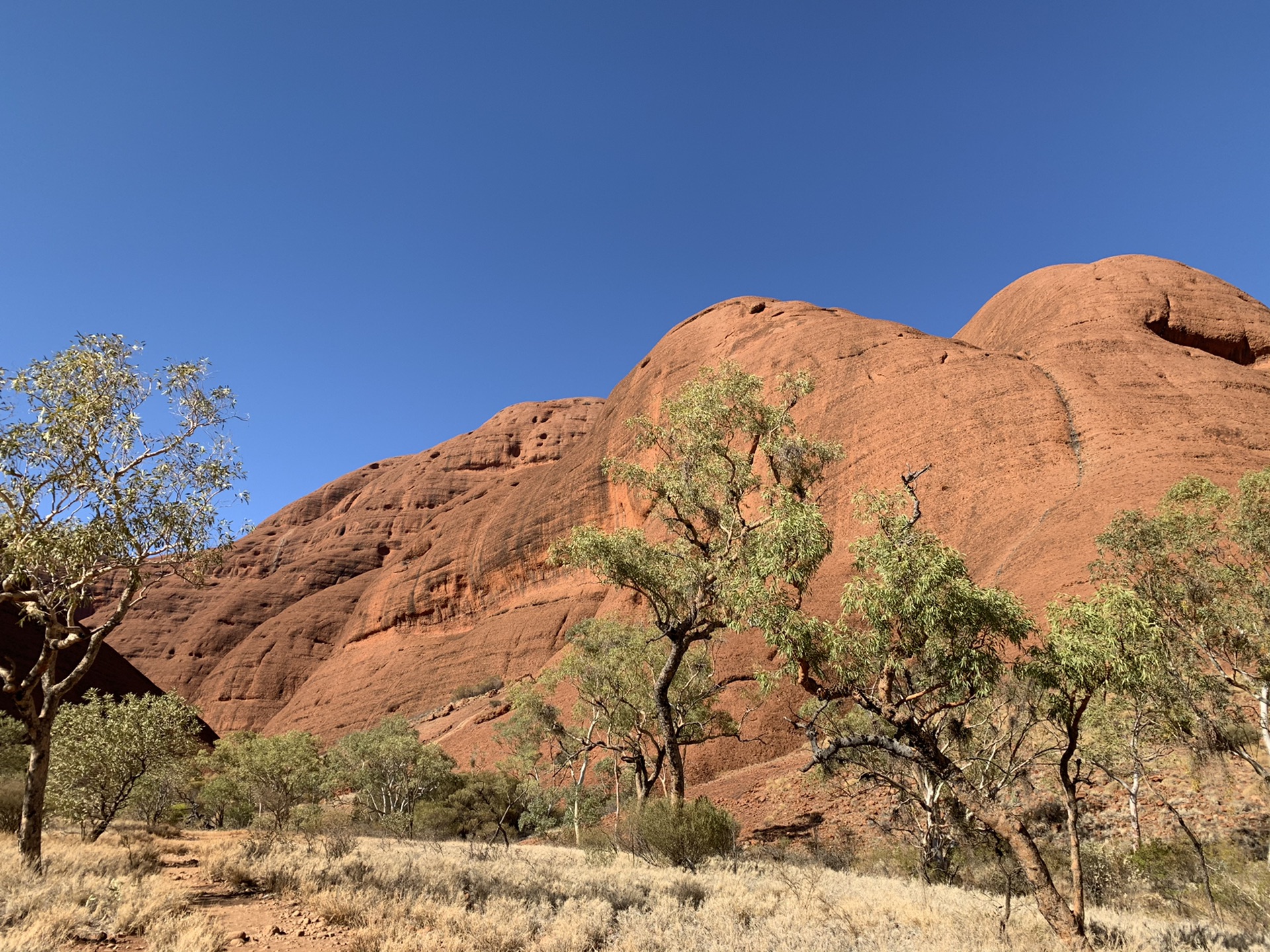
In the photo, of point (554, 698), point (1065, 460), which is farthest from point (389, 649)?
point (1065, 460)

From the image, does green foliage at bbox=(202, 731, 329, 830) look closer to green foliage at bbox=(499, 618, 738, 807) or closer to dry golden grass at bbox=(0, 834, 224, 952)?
green foliage at bbox=(499, 618, 738, 807)

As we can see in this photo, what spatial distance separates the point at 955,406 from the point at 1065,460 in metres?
7.84

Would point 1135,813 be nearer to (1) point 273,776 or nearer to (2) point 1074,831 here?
(2) point 1074,831

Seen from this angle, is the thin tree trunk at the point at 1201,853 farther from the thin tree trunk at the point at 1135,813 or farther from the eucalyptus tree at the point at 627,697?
the eucalyptus tree at the point at 627,697

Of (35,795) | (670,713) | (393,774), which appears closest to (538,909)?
(670,713)

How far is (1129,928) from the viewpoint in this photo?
8.39 metres

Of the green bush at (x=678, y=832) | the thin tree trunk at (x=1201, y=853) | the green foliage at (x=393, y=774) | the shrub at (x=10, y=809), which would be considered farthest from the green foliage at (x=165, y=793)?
the thin tree trunk at (x=1201, y=853)

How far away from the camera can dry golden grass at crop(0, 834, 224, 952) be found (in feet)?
21.4

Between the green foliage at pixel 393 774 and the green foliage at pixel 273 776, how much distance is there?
5.15 ft

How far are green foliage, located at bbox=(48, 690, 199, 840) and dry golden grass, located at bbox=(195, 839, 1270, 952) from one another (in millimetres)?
8008

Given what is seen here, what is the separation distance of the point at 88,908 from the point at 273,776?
21437 millimetres

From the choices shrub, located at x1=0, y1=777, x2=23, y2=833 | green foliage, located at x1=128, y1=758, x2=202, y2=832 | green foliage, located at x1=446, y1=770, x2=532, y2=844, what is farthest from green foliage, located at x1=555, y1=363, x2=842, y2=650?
green foliage, located at x1=446, y1=770, x2=532, y2=844

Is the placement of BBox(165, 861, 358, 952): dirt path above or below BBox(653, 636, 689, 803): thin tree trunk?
below

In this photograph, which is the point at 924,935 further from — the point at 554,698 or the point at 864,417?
the point at 864,417
